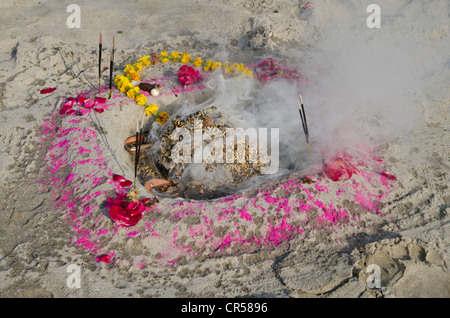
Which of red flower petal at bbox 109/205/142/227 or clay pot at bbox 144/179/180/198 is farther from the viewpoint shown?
clay pot at bbox 144/179/180/198

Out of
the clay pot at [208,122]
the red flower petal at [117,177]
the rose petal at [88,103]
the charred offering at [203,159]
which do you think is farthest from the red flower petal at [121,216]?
the rose petal at [88,103]

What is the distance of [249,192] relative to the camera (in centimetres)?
292

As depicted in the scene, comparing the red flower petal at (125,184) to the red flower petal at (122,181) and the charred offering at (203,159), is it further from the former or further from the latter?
the charred offering at (203,159)

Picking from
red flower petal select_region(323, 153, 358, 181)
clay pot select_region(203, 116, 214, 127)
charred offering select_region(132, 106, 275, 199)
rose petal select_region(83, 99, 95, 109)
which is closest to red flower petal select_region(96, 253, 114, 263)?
charred offering select_region(132, 106, 275, 199)

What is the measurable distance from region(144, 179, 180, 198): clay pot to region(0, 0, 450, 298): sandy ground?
0.23m

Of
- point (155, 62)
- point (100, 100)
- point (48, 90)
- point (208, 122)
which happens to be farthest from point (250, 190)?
point (48, 90)

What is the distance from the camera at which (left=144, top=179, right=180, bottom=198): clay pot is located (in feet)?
10.2

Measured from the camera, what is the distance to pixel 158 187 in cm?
318

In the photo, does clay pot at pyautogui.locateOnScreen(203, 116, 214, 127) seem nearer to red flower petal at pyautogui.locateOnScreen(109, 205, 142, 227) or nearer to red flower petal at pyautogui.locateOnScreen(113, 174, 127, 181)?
red flower petal at pyautogui.locateOnScreen(113, 174, 127, 181)

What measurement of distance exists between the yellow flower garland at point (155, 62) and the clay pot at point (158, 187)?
0.86 m

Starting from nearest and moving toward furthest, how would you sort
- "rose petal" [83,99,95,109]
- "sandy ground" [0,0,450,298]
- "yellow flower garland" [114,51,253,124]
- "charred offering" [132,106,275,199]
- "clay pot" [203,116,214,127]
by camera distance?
A: "sandy ground" [0,0,450,298] → "charred offering" [132,106,275,199] → "clay pot" [203,116,214,127] → "rose petal" [83,99,95,109] → "yellow flower garland" [114,51,253,124]

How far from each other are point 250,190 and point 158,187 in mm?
838

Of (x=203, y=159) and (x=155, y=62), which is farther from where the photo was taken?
(x=155, y=62)

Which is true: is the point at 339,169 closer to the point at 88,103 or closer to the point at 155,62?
the point at 88,103
